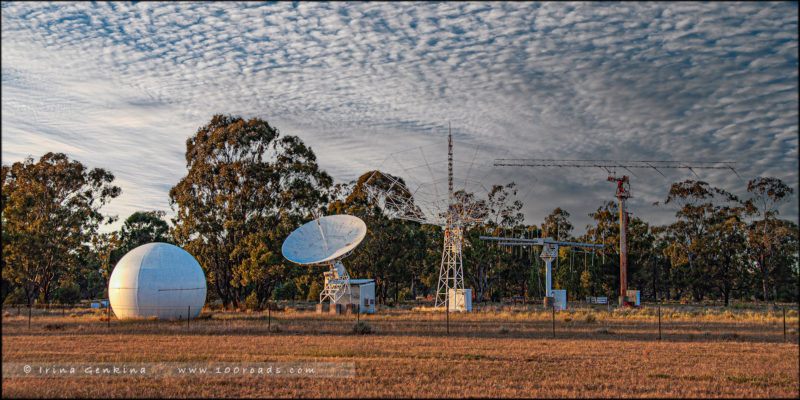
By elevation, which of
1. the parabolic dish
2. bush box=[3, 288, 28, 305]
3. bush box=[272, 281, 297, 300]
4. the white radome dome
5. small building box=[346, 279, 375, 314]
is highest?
the parabolic dish

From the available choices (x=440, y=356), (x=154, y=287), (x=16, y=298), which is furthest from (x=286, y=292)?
(x=440, y=356)

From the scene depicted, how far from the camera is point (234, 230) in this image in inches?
2254

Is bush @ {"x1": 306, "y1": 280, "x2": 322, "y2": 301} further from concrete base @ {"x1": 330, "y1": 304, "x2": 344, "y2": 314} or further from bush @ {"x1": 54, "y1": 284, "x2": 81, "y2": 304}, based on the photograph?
bush @ {"x1": 54, "y1": 284, "x2": 81, "y2": 304}

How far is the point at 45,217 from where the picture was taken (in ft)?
207

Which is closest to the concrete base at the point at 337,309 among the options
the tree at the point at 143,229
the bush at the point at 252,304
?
the bush at the point at 252,304

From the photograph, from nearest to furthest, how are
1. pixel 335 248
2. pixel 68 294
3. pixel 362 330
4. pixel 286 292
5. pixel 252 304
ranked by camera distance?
pixel 362 330
pixel 335 248
pixel 252 304
pixel 68 294
pixel 286 292

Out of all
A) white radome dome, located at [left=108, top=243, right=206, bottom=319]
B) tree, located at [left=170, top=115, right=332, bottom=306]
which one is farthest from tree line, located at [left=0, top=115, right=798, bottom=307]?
white radome dome, located at [left=108, top=243, right=206, bottom=319]

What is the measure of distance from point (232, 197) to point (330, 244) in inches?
556

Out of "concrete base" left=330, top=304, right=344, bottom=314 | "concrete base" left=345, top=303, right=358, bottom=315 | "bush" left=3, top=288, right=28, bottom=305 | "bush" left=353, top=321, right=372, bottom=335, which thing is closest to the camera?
"bush" left=353, top=321, right=372, bottom=335

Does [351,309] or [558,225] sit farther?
[558,225]

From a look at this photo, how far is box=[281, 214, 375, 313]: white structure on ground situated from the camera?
1848 inches

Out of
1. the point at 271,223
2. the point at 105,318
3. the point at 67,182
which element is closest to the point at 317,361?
the point at 105,318

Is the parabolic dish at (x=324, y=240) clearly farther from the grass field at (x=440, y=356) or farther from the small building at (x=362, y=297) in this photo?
the grass field at (x=440, y=356)

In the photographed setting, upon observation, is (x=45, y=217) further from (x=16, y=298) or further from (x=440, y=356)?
(x=440, y=356)
